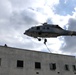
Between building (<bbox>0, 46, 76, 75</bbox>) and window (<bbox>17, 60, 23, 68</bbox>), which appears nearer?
building (<bbox>0, 46, 76, 75</bbox>)

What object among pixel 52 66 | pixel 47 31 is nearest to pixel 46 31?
pixel 47 31

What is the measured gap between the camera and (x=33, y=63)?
1726 inches

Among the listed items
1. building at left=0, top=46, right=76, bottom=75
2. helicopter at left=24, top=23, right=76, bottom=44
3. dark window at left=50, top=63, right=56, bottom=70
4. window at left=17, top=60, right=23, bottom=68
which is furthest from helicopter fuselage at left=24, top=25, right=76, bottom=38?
dark window at left=50, top=63, right=56, bottom=70

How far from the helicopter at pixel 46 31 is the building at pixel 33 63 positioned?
7454 mm

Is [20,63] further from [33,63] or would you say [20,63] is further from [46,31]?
[46,31]

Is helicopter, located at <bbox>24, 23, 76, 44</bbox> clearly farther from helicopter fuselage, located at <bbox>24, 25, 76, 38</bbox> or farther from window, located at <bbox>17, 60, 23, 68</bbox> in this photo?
window, located at <bbox>17, 60, 23, 68</bbox>

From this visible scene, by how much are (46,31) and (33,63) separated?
11071 mm

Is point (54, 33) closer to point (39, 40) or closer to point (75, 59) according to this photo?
point (39, 40)

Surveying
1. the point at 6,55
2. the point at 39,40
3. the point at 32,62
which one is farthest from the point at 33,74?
the point at 39,40

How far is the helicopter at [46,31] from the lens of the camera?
→ 3506 cm

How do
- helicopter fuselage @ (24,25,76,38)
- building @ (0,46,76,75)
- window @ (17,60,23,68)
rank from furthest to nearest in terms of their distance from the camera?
window @ (17,60,23,68)
building @ (0,46,76,75)
helicopter fuselage @ (24,25,76,38)

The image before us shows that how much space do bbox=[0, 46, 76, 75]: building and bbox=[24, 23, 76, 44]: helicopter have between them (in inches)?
293

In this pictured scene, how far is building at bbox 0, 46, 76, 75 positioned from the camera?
40.7 m

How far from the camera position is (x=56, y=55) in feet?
157
